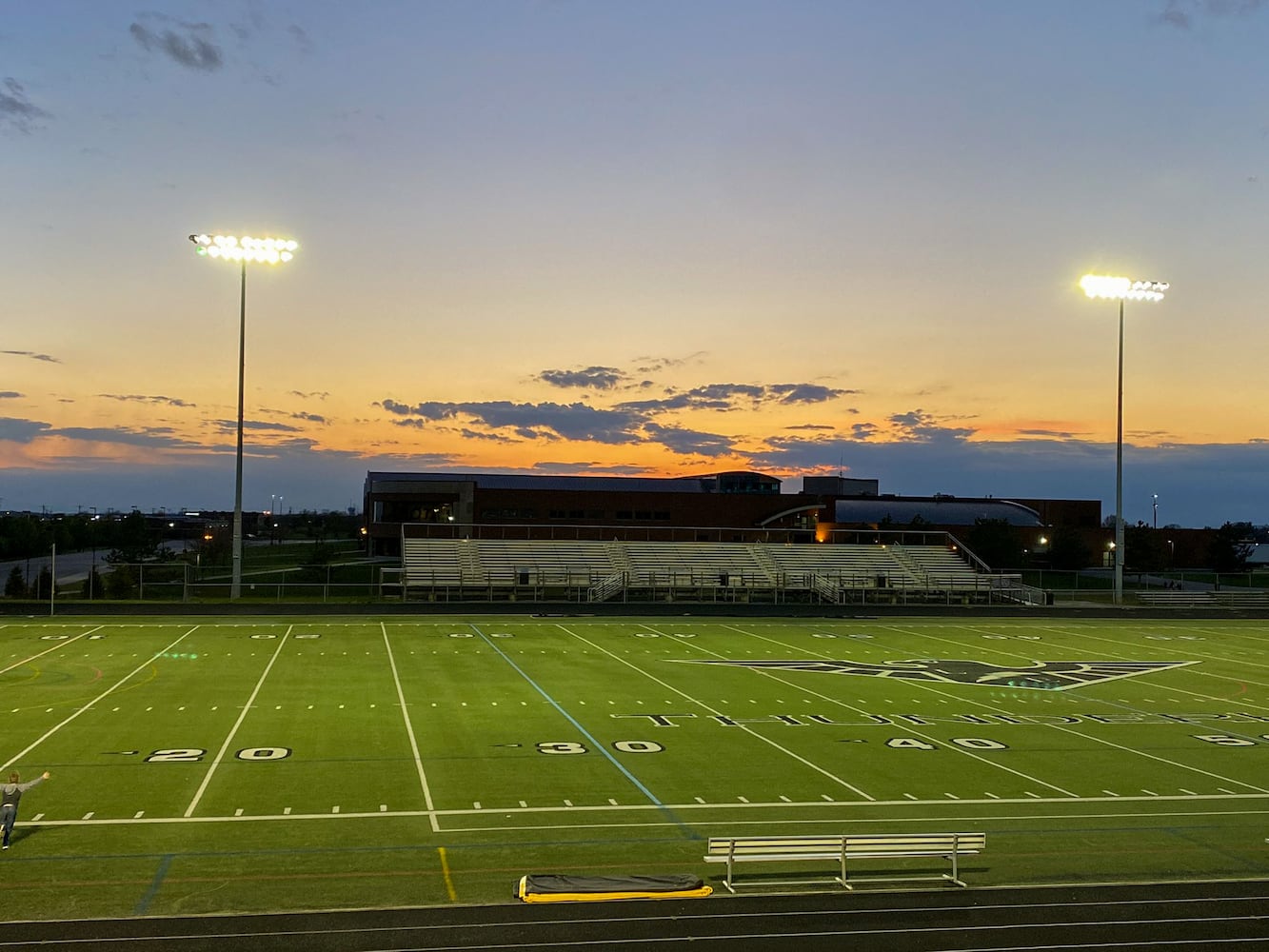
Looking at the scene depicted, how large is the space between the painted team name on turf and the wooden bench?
16997mm

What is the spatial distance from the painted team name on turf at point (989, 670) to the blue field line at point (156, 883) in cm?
2015

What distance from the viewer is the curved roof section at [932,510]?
88.4 m

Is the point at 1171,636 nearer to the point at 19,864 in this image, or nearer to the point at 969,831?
the point at 969,831

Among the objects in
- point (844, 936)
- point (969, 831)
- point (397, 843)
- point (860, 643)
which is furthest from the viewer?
point (860, 643)

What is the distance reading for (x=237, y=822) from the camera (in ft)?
48.0

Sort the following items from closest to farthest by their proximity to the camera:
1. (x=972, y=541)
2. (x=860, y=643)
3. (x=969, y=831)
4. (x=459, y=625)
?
(x=969, y=831)
(x=860, y=643)
(x=459, y=625)
(x=972, y=541)

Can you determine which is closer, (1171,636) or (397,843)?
(397,843)

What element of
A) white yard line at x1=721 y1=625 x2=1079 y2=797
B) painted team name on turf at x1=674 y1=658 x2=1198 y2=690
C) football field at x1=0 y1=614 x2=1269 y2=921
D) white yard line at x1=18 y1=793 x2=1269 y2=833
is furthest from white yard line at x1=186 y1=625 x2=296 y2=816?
white yard line at x1=721 y1=625 x2=1079 y2=797

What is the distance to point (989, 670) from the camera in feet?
105

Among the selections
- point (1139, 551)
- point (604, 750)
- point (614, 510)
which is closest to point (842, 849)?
point (604, 750)

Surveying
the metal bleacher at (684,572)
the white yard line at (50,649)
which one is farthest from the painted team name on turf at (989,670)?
the metal bleacher at (684,572)

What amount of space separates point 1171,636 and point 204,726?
123ft

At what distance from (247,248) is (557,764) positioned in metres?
32.5

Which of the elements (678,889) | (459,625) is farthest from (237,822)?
(459,625)
